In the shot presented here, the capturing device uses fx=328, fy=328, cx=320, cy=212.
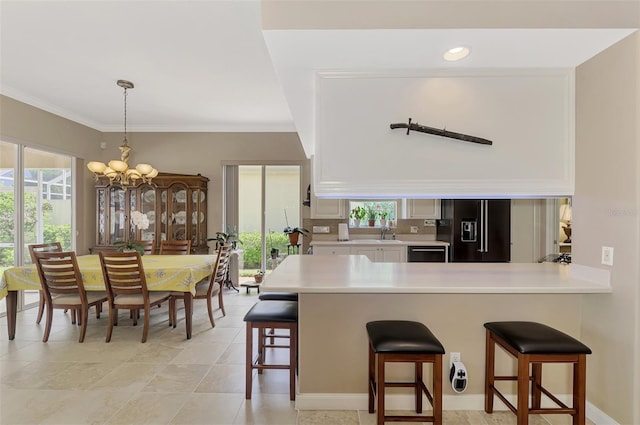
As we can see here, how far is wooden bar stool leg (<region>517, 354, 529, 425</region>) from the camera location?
5.52 feet

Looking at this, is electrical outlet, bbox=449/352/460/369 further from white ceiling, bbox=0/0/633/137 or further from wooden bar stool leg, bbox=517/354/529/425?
white ceiling, bbox=0/0/633/137

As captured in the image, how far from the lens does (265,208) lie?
232 inches

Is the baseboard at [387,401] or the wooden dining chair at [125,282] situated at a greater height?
the wooden dining chair at [125,282]

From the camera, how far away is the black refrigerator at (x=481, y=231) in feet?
16.1

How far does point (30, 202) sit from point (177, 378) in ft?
12.3

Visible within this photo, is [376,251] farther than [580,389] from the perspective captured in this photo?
Yes

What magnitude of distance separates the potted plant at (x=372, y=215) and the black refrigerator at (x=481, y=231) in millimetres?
1307

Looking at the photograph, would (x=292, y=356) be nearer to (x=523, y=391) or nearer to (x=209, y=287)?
(x=523, y=391)

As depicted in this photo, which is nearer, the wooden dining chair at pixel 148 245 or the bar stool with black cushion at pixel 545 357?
the bar stool with black cushion at pixel 545 357

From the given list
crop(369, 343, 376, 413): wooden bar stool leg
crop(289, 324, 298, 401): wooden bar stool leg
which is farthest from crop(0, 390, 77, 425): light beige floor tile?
crop(369, 343, 376, 413): wooden bar stool leg

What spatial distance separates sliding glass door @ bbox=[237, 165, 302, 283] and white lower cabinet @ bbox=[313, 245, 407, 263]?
0.88 metres

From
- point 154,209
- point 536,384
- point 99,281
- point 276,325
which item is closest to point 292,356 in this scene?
point 276,325

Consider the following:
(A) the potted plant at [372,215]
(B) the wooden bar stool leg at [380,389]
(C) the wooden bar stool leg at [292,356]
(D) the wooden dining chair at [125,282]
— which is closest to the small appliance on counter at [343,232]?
(A) the potted plant at [372,215]

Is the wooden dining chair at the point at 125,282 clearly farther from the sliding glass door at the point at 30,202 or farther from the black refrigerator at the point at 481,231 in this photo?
the black refrigerator at the point at 481,231
